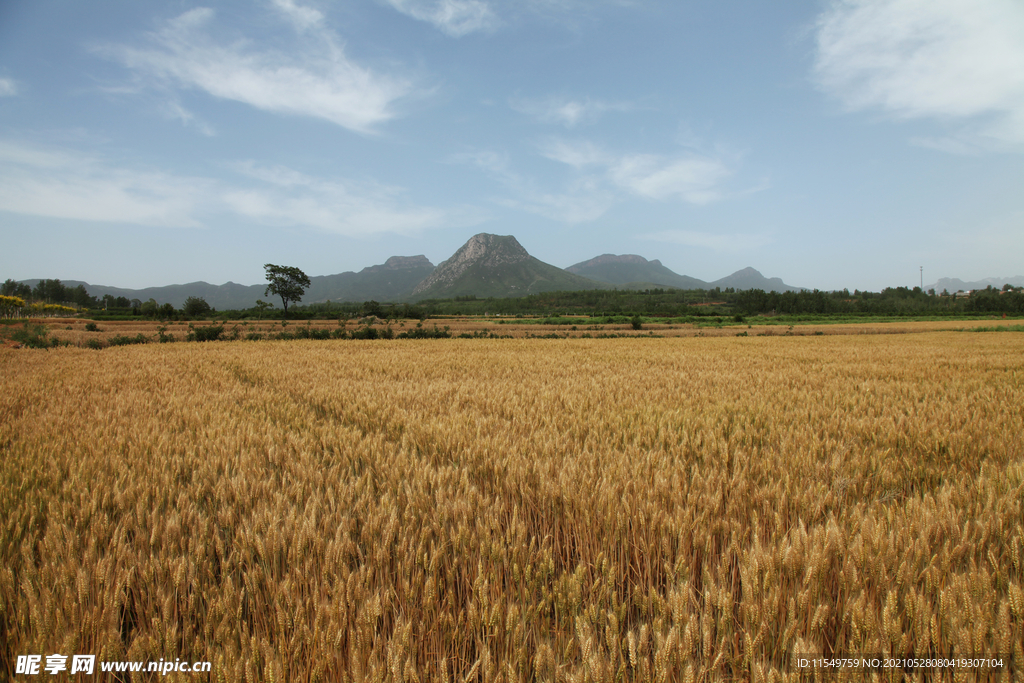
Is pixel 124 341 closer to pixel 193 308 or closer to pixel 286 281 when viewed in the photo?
pixel 193 308

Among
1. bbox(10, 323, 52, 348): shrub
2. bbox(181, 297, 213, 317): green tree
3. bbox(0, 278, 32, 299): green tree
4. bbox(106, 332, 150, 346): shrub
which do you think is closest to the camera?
bbox(10, 323, 52, 348): shrub

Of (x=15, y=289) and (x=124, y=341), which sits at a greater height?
(x=15, y=289)

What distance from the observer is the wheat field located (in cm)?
133

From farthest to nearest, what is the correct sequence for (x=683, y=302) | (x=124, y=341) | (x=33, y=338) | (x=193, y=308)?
(x=683, y=302)
(x=193, y=308)
(x=124, y=341)
(x=33, y=338)

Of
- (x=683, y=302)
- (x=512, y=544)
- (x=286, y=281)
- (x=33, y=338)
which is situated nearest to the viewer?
(x=512, y=544)

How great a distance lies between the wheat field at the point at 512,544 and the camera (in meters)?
1.33

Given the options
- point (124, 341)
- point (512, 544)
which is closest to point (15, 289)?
point (124, 341)

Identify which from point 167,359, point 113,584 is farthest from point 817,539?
point 167,359

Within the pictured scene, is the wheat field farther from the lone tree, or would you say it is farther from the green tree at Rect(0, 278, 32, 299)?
the green tree at Rect(0, 278, 32, 299)

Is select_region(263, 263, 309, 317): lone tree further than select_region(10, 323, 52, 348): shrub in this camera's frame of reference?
Yes

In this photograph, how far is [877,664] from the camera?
1.28 metres

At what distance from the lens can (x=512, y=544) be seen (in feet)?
6.35

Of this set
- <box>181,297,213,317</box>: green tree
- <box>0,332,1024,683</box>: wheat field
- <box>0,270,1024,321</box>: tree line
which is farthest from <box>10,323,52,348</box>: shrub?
<box>0,270,1024,321</box>: tree line

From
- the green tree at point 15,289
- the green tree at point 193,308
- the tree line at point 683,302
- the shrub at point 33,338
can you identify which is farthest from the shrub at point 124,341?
the green tree at point 15,289
